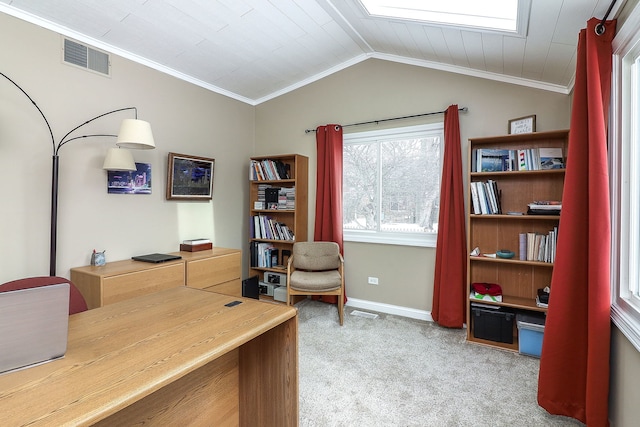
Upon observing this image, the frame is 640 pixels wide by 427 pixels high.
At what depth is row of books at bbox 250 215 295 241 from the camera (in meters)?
4.12

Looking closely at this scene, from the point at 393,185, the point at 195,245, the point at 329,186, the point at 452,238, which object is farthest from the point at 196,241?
the point at 452,238

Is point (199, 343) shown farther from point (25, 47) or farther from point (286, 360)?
point (25, 47)

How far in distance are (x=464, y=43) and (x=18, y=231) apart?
3.81 m

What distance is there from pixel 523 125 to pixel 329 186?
2.04 m

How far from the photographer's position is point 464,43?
107 inches

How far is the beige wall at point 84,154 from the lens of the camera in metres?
2.41

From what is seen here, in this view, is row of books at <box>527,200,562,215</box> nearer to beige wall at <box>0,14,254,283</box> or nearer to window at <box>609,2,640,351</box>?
window at <box>609,2,640,351</box>

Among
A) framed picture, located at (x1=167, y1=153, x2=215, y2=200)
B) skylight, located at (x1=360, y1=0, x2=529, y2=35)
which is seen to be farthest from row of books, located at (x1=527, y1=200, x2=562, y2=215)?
framed picture, located at (x1=167, y1=153, x2=215, y2=200)

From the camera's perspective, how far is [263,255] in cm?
421

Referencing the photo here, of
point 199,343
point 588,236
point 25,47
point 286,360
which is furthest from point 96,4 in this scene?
point 588,236

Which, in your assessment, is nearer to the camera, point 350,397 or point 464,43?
point 350,397

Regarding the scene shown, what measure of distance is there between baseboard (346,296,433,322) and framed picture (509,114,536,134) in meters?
2.00

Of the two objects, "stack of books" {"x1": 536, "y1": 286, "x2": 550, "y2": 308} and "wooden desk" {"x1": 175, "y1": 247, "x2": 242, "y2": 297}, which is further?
"wooden desk" {"x1": 175, "y1": 247, "x2": 242, "y2": 297}

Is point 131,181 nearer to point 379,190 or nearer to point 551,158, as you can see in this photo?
point 379,190
